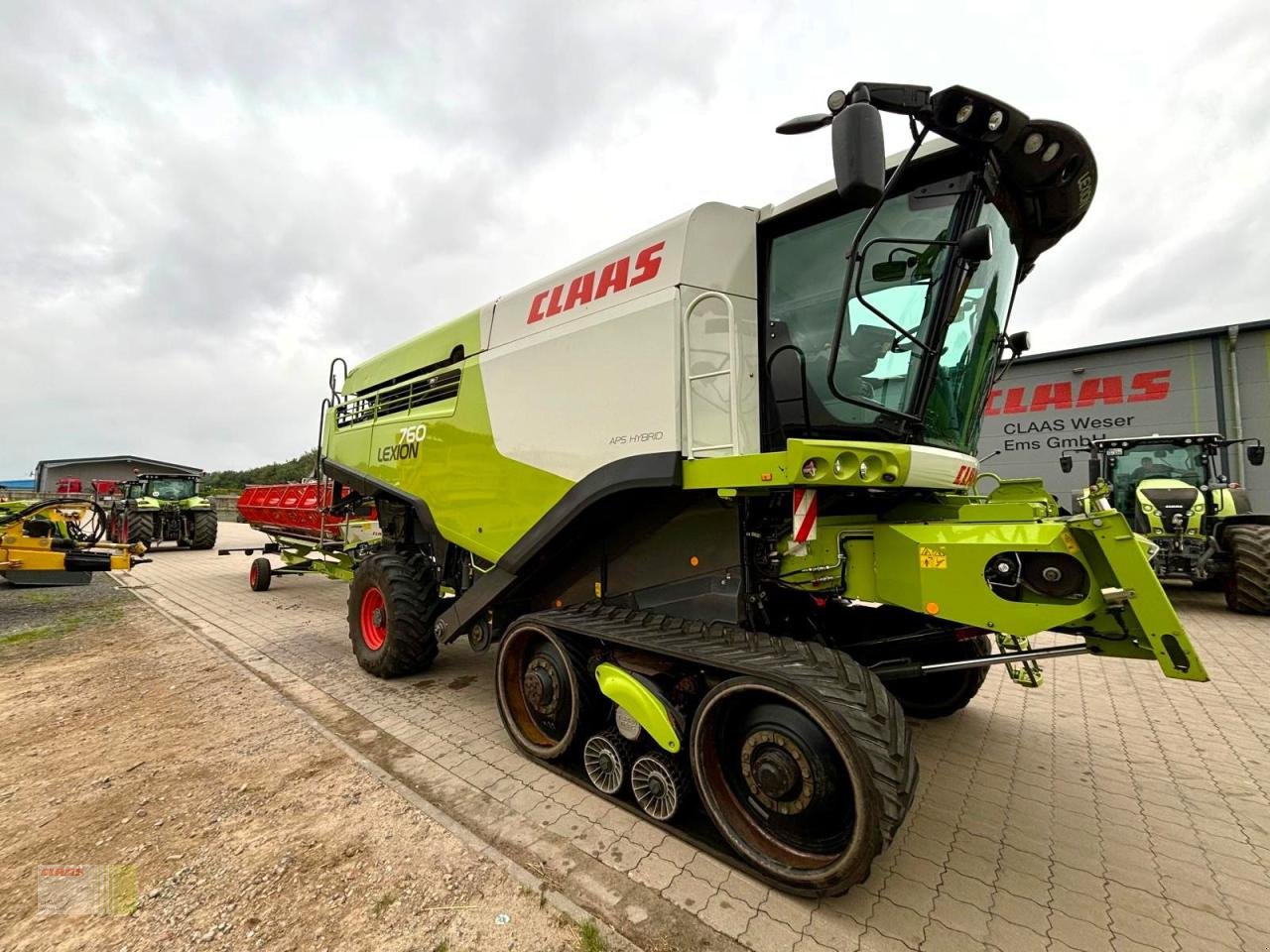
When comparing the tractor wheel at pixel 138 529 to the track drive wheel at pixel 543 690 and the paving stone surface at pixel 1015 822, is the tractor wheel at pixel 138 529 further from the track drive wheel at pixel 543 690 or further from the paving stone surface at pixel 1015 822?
the track drive wheel at pixel 543 690

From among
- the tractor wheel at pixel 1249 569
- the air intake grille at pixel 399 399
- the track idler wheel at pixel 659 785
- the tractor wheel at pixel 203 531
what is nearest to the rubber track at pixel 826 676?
the track idler wheel at pixel 659 785

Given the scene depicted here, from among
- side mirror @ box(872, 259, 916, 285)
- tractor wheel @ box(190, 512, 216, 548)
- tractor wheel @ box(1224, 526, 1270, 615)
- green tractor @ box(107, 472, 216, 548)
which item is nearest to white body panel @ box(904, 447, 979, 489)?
side mirror @ box(872, 259, 916, 285)

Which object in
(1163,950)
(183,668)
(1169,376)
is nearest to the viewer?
(1163,950)

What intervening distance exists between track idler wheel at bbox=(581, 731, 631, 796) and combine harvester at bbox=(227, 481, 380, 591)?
161 inches

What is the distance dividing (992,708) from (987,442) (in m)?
10.7

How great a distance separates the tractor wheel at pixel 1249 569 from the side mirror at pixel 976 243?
300 inches

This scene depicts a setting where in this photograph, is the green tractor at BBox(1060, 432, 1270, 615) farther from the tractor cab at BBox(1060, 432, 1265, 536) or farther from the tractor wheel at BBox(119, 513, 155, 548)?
the tractor wheel at BBox(119, 513, 155, 548)

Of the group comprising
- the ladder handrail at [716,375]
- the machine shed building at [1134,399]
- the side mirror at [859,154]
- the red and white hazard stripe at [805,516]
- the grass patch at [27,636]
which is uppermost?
the machine shed building at [1134,399]

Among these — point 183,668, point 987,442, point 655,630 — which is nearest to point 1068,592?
point 655,630

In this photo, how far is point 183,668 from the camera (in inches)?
198

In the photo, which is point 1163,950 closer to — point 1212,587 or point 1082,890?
point 1082,890

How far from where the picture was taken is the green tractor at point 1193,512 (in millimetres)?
6836

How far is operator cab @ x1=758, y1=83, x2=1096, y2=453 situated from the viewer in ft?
7.63

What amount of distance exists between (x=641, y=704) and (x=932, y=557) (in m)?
1.40
